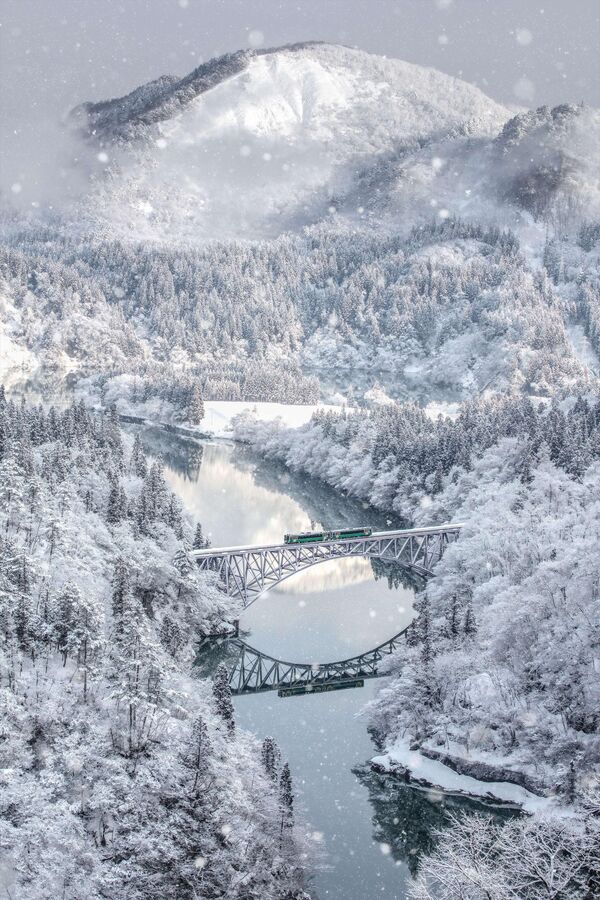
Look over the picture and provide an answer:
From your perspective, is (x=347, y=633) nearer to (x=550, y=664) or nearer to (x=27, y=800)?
(x=550, y=664)

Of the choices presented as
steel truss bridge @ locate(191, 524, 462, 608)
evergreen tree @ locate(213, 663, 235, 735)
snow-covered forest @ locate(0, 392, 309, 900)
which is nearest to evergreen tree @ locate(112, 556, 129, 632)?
snow-covered forest @ locate(0, 392, 309, 900)

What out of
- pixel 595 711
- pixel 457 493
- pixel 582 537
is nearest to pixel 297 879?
pixel 595 711

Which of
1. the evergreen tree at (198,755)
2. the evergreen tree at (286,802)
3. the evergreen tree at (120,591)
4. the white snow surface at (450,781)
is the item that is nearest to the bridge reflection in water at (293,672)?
the evergreen tree at (120,591)

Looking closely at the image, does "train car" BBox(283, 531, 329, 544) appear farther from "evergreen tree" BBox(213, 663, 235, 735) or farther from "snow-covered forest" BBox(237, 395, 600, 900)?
"evergreen tree" BBox(213, 663, 235, 735)

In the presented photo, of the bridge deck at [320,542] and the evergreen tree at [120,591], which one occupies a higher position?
the evergreen tree at [120,591]

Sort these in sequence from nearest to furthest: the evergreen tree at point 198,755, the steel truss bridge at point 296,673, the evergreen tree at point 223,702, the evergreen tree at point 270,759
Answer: the evergreen tree at point 198,755, the evergreen tree at point 270,759, the evergreen tree at point 223,702, the steel truss bridge at point 296,673

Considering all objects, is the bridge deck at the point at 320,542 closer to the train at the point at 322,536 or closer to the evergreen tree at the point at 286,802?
the train at the point at 322,536
